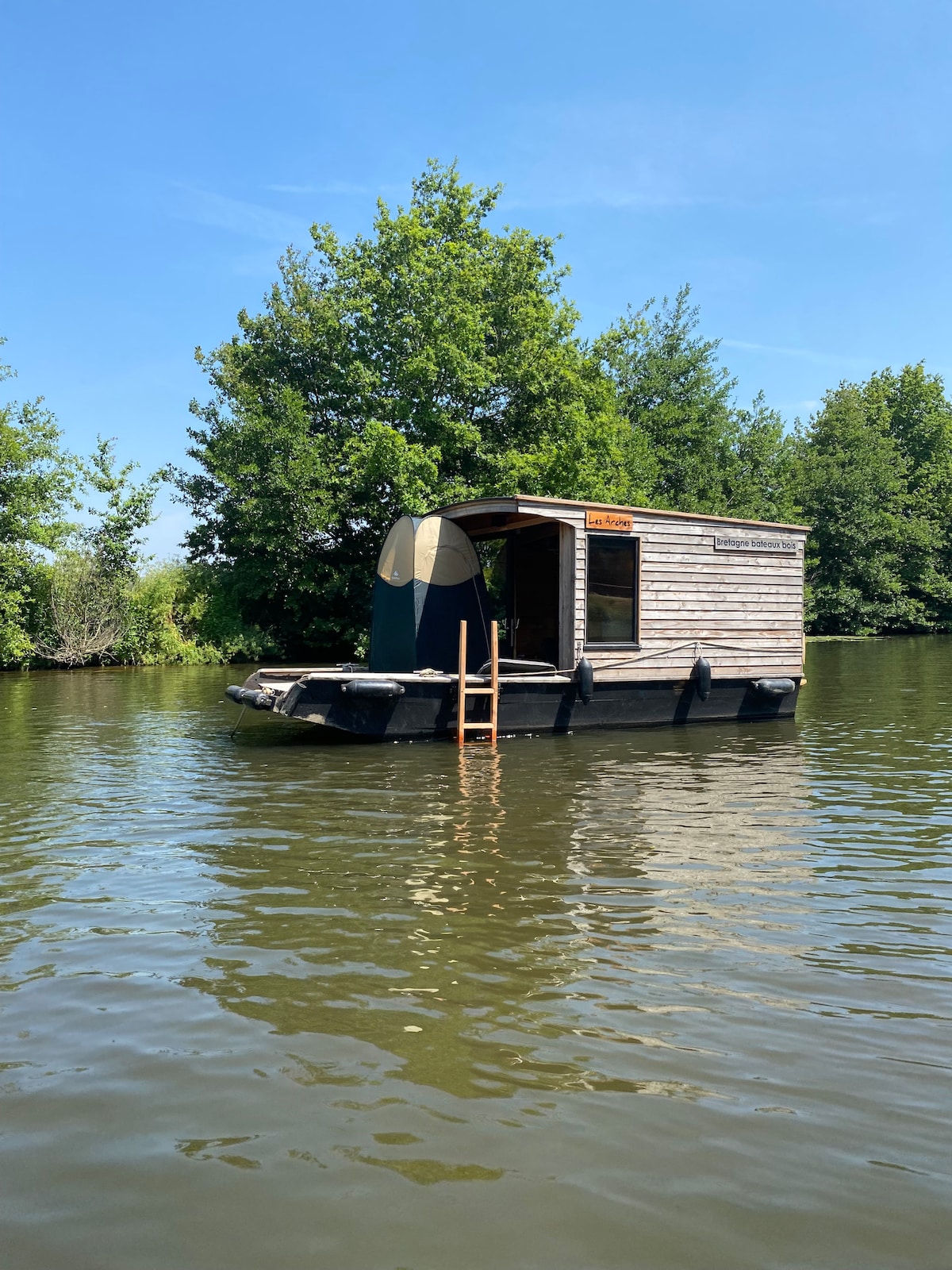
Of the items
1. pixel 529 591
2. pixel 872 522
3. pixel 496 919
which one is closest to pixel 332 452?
pixel 529 591

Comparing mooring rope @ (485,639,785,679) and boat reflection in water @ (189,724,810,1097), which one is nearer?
boat reflection in water @ (189,724,810,1097)

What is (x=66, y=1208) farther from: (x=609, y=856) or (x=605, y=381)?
(x=605, y=381)

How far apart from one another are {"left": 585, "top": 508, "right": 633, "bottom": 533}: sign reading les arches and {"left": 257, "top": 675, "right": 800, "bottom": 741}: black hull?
85.9 inches

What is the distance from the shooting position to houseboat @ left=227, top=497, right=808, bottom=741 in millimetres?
13039

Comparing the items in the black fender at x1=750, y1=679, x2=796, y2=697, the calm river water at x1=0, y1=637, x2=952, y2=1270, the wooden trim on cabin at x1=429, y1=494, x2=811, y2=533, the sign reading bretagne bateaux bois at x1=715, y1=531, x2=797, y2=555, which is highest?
the wooden trim on cabin at x1=429, y1=494, x2=811, y2=533

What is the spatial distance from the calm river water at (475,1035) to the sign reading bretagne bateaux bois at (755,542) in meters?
6.53

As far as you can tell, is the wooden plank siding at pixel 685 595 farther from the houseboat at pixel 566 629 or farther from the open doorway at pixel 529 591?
the open doorway at pixel 529 591

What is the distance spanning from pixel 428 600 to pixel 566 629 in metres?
2.06

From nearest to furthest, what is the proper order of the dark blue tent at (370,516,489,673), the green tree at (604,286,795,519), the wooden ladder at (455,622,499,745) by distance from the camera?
the wooden ladder at (455,622,499,745) < the dark blue tent at (370,516,489,673) < the green tree at (604,286,795,519)

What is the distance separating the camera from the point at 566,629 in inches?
539

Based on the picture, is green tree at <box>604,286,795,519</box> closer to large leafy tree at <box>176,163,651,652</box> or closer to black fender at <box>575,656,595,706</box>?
large leafy tree at <box>176,163,651,652</box>

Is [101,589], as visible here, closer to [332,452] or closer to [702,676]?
[332,452]

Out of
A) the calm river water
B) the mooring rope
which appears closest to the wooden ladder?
the mooring rope

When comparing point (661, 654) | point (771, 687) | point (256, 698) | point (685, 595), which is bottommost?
point (256, 698)
